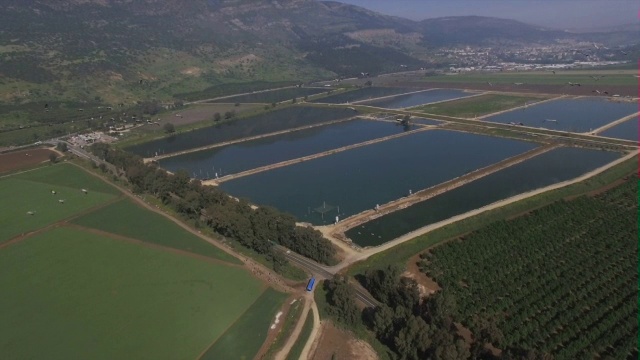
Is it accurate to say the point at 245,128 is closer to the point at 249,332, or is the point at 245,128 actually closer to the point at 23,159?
the point at 23,159

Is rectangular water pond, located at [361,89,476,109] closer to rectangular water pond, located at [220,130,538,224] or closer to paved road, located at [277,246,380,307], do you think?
rectangular water pond, located at [220,130,538,224]

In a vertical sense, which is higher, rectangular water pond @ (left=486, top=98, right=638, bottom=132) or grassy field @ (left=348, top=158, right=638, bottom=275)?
rectangular water pond @ (left=486, top=98, right=638, bottom=132)

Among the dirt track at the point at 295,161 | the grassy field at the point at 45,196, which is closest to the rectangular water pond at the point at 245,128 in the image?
the grassy field at the point at 45,196

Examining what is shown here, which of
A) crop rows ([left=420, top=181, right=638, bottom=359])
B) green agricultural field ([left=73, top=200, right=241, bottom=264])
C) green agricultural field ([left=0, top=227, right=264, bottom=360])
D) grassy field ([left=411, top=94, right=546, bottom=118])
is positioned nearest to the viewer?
crop rows ([left=420, top=181, right=638, bottom=359])

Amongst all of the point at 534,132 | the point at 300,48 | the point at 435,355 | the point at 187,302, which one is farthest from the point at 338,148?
Result: the point at 300,48

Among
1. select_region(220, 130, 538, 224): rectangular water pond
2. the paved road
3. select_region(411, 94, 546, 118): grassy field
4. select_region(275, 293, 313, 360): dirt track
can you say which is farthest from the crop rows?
select_region(411, 94, 546, 118): grassy field
